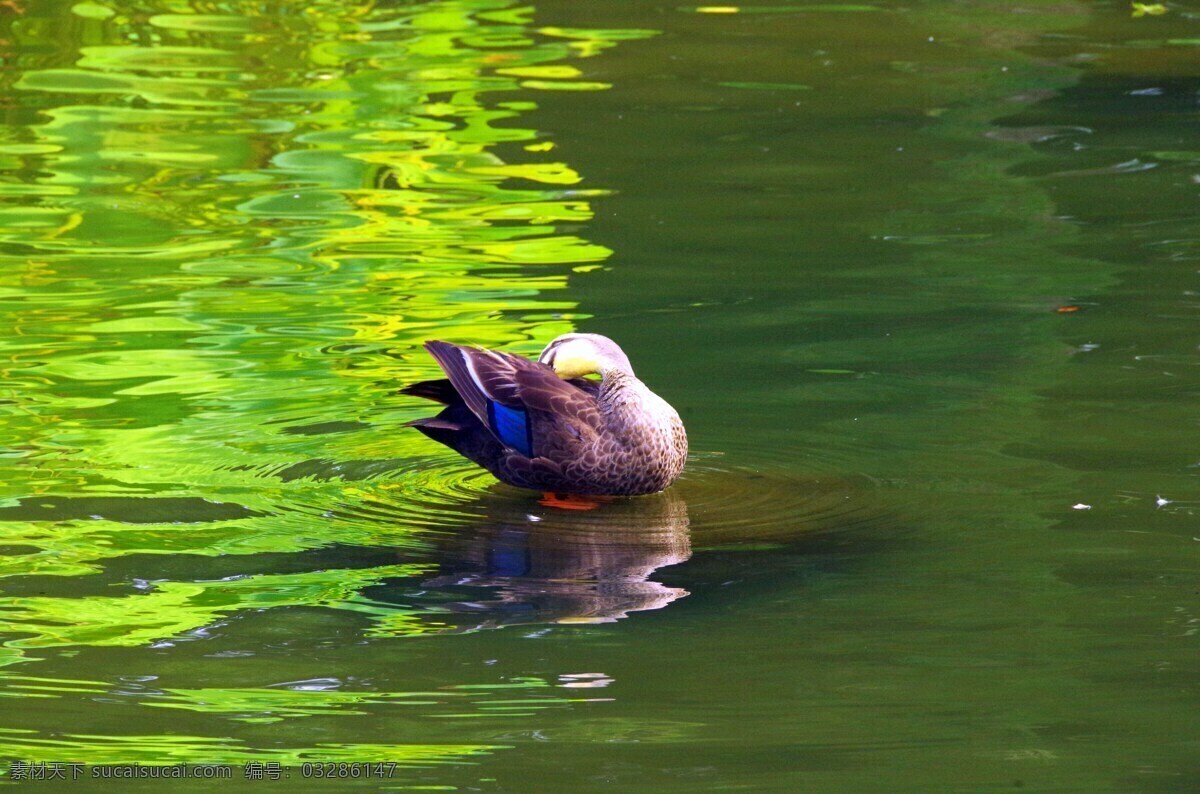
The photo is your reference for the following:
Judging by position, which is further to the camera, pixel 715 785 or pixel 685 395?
pixel 685 395

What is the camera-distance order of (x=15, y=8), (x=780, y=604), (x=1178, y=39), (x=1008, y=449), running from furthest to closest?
(x=15, y=8)
(x=1178, y=39)
(x=1008, y=449)
(x=780, y=604)

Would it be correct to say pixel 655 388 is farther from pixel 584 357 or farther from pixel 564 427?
pixel 564 427

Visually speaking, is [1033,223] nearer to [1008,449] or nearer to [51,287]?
[1008,449]

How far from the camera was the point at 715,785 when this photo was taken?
4.71m

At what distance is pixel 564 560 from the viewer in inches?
255

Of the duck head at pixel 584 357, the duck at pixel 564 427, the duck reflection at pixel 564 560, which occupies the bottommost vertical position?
the duck reflection at pixel 564 560

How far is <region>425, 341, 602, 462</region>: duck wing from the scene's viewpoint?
6988mm

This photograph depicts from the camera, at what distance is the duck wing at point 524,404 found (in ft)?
22.9

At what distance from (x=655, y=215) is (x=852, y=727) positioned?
6.45 m

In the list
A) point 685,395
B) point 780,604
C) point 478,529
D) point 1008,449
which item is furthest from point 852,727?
point 685,395

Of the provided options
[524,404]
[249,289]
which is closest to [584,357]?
[524,404]

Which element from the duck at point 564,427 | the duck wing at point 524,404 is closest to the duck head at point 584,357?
the duck at point 564,427

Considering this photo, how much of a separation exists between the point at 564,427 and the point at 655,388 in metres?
1.35

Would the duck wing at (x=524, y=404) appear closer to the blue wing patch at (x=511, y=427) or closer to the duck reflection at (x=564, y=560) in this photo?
the blue wing patch at (x=511, y=427)
